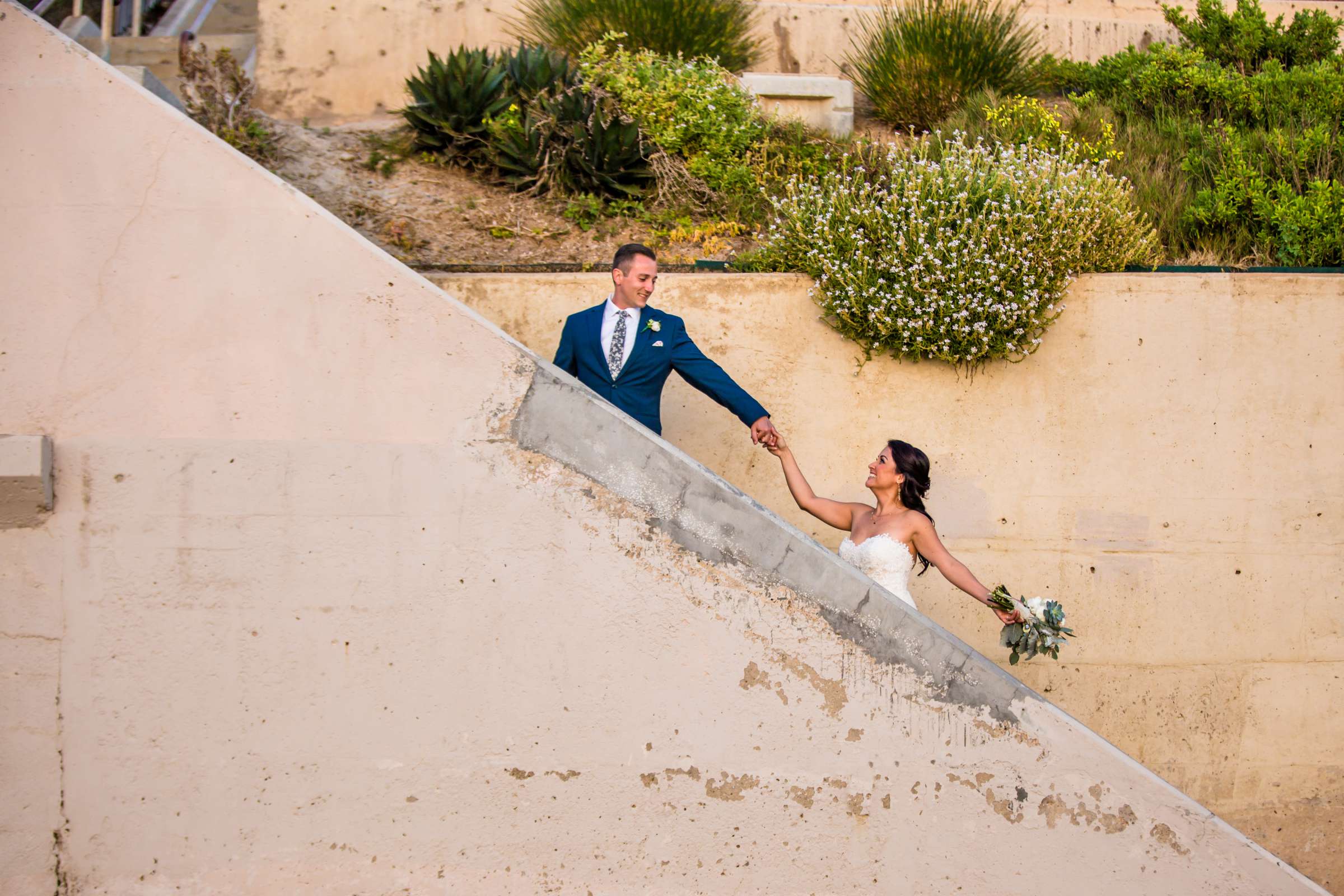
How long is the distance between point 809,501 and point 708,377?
0.65m

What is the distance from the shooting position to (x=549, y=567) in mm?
4008

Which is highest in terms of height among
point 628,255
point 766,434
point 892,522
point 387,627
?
point 628,255

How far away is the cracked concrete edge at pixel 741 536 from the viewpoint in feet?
13.1

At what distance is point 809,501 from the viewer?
15.6 ft

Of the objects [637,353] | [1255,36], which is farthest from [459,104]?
[1255,36]

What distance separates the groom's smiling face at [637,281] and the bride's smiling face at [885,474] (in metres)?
1.15

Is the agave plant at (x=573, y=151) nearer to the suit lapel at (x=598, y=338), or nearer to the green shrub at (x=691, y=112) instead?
the green shrub at (x=691, y=112)

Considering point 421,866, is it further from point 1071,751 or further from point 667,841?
point 1071,751

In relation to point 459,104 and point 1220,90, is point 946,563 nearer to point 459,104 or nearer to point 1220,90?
point 459,104

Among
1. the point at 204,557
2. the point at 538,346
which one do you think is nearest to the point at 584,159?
the point at 538,346

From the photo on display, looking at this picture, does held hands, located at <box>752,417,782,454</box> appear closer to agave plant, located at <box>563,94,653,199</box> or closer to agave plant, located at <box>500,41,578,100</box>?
agave plant, located at <box>563,94,653,199</box>

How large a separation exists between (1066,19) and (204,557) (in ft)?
26.6

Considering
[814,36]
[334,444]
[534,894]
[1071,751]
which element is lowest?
[534,894]

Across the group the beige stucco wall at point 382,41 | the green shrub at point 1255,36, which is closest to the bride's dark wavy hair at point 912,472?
the beige stucco wall at point 382,41
